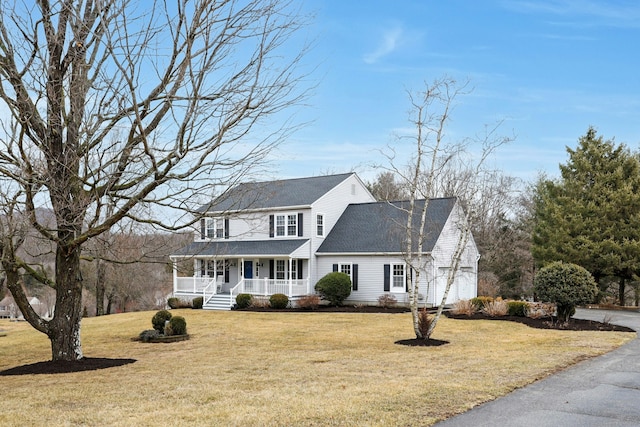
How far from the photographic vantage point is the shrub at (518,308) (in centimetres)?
2269

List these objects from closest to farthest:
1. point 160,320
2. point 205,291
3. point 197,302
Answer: point 160,320 < point 197,302 < point 205,291

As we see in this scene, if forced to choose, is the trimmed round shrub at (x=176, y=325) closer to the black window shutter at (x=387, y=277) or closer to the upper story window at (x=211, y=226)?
the upper story window at (x=211, y=226)

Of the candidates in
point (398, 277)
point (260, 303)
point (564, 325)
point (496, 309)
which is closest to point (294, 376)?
point (564, 325)

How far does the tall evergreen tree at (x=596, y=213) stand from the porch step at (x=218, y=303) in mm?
17710

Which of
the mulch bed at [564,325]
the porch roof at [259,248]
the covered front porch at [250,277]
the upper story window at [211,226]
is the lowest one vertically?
the mulch bed at [564,325]

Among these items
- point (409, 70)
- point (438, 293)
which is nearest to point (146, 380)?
point (409, 70)

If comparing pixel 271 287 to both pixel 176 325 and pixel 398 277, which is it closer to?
pixel 398 277

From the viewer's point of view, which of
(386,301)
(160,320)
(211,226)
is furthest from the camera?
(386,301)

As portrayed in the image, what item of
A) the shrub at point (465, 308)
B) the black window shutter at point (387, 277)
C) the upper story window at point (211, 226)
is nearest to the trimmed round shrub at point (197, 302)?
the upper story window at point (211, 226)

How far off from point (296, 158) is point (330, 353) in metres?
5.24

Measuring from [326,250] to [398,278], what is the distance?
445cm

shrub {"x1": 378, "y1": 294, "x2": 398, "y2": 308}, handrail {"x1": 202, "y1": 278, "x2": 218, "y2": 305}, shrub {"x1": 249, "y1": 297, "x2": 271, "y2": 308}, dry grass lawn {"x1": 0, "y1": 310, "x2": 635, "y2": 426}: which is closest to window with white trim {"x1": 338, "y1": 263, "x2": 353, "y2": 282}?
shrub {"x1": 378, "y1": 294, "x2": 398, "y2": 308}

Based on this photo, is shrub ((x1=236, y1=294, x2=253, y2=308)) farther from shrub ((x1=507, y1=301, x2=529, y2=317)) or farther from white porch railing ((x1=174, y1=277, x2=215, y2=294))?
shrub ((x1=507, y1=301, x2=529, y2=317))

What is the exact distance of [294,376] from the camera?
1094cm
